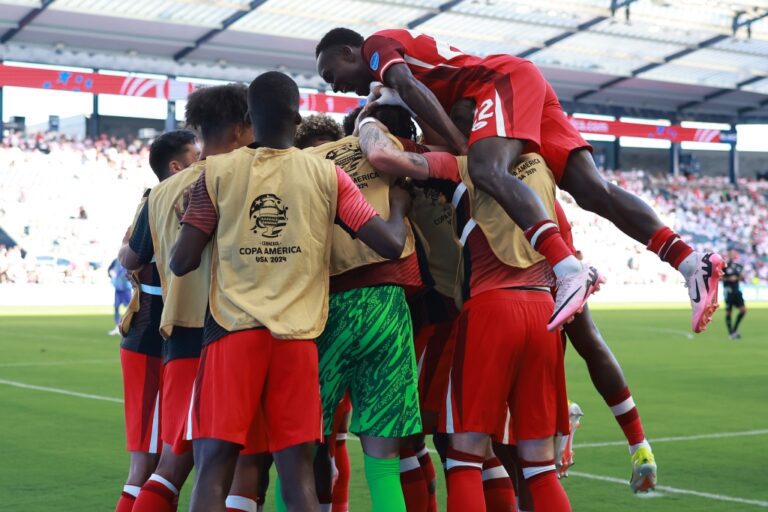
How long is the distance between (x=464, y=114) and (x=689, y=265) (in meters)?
1.19

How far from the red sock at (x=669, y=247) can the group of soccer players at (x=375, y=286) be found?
0.01 meters

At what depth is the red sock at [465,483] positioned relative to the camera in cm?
446

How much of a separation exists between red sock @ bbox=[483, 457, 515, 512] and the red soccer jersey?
1707 mm

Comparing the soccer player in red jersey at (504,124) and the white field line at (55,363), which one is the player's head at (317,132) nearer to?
the soccer player in red jersey at (504,124)

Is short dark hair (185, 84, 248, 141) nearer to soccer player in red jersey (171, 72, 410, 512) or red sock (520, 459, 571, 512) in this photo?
soccer player in red jersey (171, 72, 410, 512)

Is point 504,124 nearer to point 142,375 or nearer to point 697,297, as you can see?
point 697,297

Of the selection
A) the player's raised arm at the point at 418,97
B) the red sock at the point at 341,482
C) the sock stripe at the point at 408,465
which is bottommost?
the red sock at the point at 341,482

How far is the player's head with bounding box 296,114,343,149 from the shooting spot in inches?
215

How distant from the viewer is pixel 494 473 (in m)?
5.23

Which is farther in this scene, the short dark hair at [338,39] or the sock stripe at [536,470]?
the short dark hair at [338,39]

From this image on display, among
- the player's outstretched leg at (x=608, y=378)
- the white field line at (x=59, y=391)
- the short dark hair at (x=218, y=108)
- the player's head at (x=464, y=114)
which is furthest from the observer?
the white field line at (x=59, y=391)

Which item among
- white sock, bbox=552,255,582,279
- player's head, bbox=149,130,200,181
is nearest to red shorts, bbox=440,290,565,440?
white sock, bbox=552,255,582,279

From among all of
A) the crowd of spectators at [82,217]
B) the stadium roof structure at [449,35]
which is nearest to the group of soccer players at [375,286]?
the crowd of spectators at [82,217]

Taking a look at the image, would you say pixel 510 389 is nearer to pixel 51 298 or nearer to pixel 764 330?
pixel 764 330
